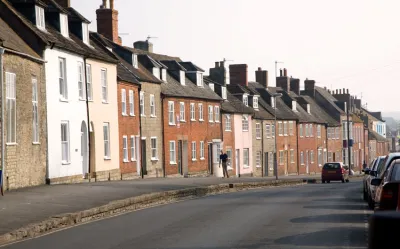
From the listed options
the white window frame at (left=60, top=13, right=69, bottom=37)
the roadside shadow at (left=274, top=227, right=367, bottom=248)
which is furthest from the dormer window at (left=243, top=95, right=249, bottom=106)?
the roadside shadow at (left=274, top=227, right=367, bottom=248)

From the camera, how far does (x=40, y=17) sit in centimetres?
3584

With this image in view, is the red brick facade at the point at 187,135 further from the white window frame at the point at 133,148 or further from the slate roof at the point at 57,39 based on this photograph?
the slate roof at the point at 57,39

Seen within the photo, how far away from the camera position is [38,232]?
58.4ft

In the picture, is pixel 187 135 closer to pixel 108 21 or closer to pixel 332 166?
pixel 108 21

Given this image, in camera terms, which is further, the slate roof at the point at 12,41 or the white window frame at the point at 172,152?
the white window frame at the point at 172,152

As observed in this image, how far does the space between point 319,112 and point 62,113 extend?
66763 millimetres

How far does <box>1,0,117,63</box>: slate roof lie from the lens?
33.7 m

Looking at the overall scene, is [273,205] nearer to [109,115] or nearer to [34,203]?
[34,203]

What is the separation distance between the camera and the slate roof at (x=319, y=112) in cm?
9749

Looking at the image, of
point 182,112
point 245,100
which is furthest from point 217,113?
point 245,100

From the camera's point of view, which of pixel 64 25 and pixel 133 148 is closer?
pixel 64 25

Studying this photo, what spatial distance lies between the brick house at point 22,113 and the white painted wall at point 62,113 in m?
0.74

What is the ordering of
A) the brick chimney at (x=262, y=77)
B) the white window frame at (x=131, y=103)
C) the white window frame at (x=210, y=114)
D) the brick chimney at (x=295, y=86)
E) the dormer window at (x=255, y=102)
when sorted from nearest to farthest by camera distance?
the white window frame at (x=131, y=103), the white window frame at (x=210, y=114), the dormer window at (x=255, y=102), the brick chimney at (x=262, y=77), the brick chimney at (x=295, y=86)

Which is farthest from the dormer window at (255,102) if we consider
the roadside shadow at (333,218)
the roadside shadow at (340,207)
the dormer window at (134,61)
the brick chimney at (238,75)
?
the roadside shadow at (333,218)
